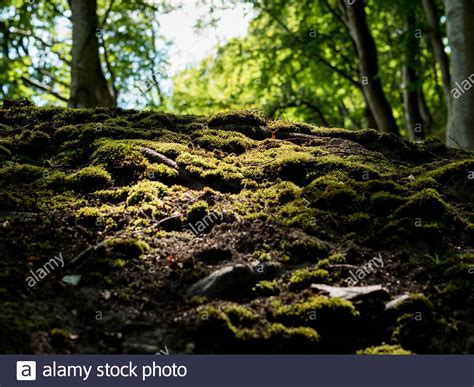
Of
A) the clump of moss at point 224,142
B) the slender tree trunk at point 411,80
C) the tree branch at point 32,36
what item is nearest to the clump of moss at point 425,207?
the clump of moss at point 224,142

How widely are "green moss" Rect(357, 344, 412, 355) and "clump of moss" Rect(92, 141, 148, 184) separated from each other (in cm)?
344

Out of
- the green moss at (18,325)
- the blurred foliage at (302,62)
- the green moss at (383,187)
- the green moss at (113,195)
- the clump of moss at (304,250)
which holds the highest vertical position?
the blurred foliage at (302,62)

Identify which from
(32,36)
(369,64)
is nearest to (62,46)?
(32,36)

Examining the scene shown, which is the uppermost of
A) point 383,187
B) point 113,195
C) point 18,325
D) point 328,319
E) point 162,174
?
point 162,174

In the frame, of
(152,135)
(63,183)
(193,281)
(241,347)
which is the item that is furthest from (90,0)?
(241,347)

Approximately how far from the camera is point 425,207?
230 inches

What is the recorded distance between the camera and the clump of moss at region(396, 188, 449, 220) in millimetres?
5805

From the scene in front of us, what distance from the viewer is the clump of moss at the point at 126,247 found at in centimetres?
511

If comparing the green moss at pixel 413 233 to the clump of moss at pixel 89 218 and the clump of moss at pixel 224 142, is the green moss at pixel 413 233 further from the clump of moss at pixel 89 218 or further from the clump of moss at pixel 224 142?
the clump of moss at pixel 89 218

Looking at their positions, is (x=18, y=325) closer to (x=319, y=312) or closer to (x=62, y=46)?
(x=319, y=312)

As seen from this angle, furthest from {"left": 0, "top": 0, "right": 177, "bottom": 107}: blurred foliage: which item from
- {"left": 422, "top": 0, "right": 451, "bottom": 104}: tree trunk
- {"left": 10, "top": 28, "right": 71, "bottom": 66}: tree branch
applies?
{"left": 422, "top": 0, "right": 451, "bottom": 104}: tree trunk

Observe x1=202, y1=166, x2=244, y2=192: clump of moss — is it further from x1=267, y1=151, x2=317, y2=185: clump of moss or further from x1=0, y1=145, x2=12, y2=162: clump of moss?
x1=0, y1=145, x2=12, y2=162: clump of moss

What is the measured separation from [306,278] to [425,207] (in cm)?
186

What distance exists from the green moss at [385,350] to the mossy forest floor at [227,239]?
17 mm
